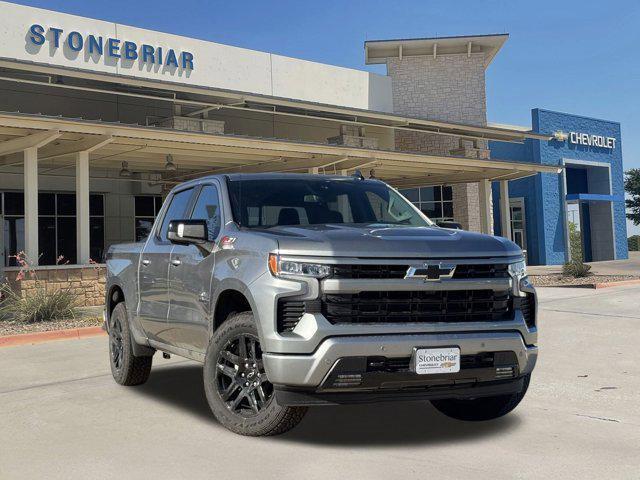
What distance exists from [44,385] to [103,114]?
1833cm

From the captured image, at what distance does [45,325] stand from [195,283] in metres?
8.28

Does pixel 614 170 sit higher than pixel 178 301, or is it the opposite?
pixel 614 170

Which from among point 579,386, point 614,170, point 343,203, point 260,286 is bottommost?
point 579,386

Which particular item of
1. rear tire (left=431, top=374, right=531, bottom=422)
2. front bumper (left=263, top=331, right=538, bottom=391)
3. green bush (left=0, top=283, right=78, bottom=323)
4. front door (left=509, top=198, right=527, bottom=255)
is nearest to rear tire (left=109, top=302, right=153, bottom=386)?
front bumper (left=263, top=331, right=538, bottom=391)

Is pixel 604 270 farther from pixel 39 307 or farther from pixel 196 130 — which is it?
pixel 39 307

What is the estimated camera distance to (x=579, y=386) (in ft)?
23.6

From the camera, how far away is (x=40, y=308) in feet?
44.4

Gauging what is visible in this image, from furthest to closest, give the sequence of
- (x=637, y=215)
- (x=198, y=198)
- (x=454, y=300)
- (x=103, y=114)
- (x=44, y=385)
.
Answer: (x=637, y=215) < (x=103, y=114) < (x=44, y=385) < (x=198, y=198) < (x=454, y=300)

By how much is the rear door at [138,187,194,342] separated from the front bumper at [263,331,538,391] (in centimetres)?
207

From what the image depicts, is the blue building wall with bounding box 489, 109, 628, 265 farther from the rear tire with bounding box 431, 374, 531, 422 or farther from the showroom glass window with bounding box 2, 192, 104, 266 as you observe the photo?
the rear tire with bounding box 431, 374, 531, 422

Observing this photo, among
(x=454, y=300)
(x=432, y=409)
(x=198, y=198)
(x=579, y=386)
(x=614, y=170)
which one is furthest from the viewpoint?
(x=614, y=170)

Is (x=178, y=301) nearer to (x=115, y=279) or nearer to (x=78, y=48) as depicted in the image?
(x=115, y=279)

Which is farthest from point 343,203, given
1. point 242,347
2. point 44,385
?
point 44,385

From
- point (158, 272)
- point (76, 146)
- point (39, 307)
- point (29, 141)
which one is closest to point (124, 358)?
point (158, 272)
